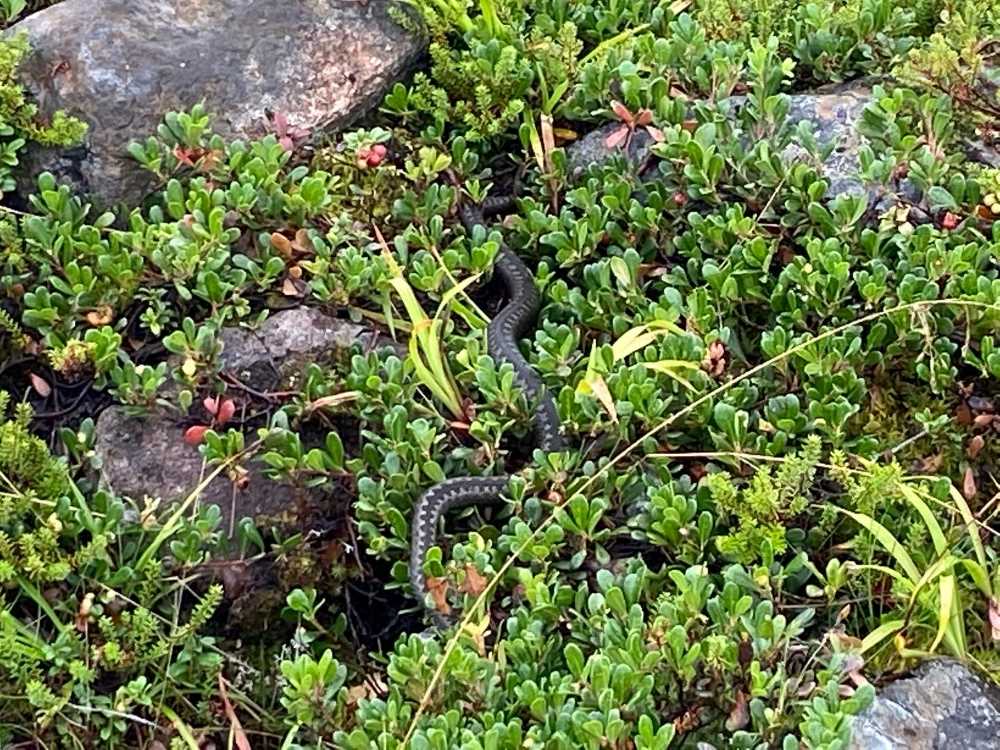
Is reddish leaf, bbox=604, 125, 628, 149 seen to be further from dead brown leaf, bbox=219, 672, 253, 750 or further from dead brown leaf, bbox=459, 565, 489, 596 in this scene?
dead brown leaf, bbox=219, 672, 253, 750

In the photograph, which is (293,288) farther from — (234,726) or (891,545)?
(891,545)

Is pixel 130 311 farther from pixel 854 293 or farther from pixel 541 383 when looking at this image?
pixel 854 293

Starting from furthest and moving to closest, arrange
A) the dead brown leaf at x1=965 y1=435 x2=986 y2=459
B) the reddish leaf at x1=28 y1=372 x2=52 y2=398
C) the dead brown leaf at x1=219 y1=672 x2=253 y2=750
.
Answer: the reddish leaf at x1=28 y1=372 x2=52 y2=398 → the dead brown leaf at x1=965 y1=435 x2=986 y2=459 → the dead brown leaf at x1=219 y1=672 x2=253 y2=750

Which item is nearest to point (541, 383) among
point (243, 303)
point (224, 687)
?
point (243, 303)

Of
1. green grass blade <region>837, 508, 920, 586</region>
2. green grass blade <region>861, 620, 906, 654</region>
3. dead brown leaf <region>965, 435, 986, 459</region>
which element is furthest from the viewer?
dead brown leaf <region>965, 435, 986, 459</region>

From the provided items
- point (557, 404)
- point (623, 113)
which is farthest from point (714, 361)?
point (623, 113)

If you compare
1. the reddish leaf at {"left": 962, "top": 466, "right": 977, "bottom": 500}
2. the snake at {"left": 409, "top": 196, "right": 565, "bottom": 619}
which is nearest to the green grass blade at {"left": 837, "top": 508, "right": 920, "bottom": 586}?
the reddish leaf at {"left": 962, "top": 466, "right": 977, "bottom": 500}
